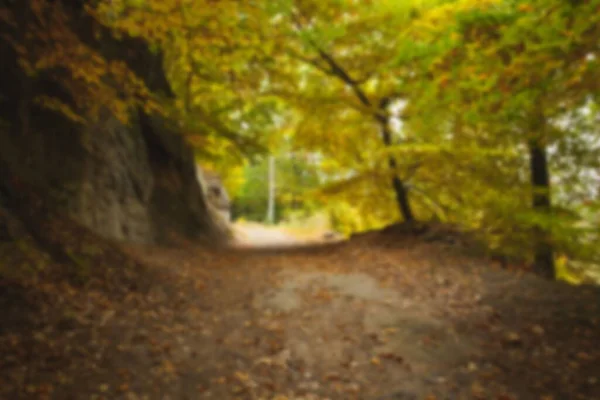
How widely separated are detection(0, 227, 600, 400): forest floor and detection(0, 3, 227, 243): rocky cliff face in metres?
1.50

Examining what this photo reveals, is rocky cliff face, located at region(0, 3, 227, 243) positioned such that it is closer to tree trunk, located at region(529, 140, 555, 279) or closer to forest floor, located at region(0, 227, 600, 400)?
forest floor, located at region(0, 227, 600, 400)

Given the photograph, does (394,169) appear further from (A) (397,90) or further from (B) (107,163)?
(B) (107,163)

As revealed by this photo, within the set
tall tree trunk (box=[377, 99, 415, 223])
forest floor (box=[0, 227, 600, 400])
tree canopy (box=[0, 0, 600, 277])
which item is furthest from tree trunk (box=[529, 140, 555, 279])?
tall tree trunk (box=[377, 99, 415, 223])

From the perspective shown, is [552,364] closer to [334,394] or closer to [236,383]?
[334,394]

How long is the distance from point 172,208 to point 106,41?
454 centimetres

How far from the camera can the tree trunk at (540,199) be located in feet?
24.8

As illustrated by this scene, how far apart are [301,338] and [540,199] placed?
17.6 ft

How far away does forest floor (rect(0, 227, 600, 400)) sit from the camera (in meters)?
3.86

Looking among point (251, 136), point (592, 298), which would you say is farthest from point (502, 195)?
point (251, 136)

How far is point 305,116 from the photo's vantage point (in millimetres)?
11555

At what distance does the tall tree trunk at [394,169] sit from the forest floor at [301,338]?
166 inches

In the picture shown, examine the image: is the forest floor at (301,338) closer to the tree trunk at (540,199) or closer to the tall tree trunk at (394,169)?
the tree trunk at (540,199)

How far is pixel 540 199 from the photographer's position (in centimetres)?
787

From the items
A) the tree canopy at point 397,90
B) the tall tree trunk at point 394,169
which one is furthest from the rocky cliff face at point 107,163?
the tall tree trunk at point 394,169
